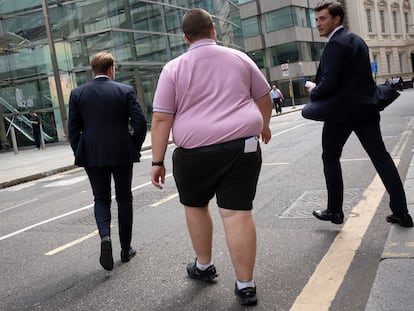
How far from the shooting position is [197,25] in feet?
10.7

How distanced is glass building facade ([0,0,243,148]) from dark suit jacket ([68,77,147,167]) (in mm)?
20333

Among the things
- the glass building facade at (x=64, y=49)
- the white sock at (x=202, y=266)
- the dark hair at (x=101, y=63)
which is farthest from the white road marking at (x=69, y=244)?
the glass building facade at (x=64, y=49)

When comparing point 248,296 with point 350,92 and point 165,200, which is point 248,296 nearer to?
point 350,92

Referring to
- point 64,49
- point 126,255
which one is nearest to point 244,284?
point 126,255

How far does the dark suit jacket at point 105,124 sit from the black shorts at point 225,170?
1.07m

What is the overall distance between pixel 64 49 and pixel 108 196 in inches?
856

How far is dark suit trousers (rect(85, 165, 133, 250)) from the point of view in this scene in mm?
4336

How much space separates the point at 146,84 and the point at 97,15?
448cm

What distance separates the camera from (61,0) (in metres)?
24.8

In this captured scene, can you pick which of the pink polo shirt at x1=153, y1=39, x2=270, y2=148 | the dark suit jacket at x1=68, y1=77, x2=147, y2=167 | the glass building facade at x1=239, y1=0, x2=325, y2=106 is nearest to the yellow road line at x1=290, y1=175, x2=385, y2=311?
the pink polo shirt at x1=153, y1=39, x2=270, y2=148

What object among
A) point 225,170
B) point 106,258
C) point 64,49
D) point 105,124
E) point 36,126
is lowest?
point 106,258

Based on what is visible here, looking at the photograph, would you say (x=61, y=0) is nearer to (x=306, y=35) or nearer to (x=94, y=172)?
(x=94, y=172)

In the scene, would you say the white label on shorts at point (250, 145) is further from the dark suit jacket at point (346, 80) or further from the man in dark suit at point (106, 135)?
the man in dark suit at point (106, 135)

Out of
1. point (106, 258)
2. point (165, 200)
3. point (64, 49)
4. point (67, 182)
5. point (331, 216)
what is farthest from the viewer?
point (64, 49)
